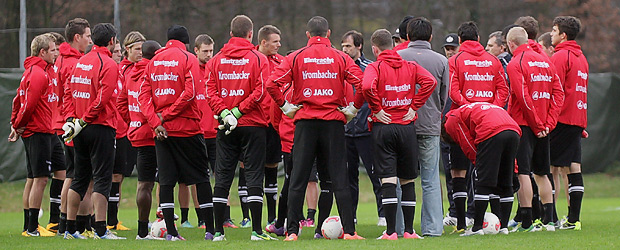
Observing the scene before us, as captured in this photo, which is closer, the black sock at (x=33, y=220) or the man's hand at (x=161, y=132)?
the man's hand at (x=161, y=132)

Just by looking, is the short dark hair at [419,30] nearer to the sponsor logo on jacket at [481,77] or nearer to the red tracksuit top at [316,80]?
the sponsor logo on jacket at [481,77]

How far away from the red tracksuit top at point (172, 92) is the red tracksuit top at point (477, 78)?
2751 millimetres

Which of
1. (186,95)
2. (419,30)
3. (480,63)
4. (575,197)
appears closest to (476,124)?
(480,63)

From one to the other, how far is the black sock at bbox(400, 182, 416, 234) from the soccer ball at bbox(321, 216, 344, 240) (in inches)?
25.7

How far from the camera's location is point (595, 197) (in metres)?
16.8

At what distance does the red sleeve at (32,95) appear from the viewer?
9727 mm

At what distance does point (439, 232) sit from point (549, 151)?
163 cm

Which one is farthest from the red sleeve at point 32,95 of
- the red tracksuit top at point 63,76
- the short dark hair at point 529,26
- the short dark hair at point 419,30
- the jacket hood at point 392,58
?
the short dark hair at point 529,26

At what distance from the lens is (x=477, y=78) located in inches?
357

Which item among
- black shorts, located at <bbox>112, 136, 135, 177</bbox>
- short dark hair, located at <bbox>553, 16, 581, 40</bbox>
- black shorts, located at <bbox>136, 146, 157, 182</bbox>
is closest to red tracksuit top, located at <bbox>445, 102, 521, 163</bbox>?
short dark hair, located at <bbox>553, 16, 581, 40</bbox>

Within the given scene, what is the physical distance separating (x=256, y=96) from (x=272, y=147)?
151cm

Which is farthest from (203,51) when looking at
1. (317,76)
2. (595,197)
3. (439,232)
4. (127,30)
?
(595,197)

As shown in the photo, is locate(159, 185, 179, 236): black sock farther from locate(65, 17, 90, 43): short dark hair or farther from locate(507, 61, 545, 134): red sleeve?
locate(507, 61, 545, 134): red sleeve

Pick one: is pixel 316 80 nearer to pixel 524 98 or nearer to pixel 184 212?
pixel 524 98
